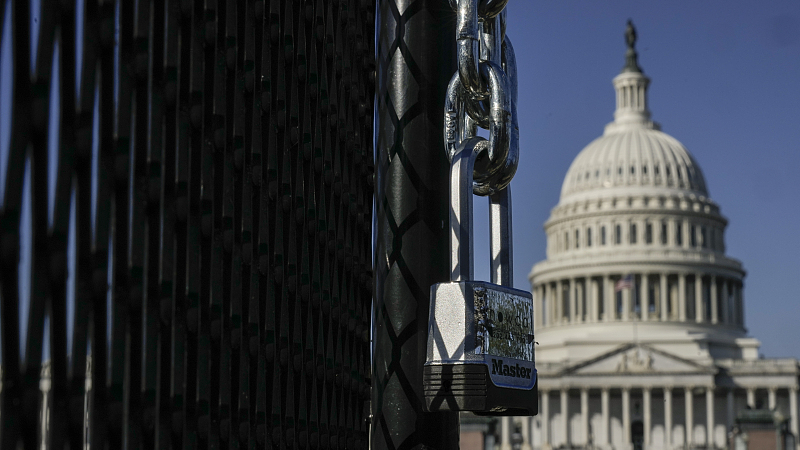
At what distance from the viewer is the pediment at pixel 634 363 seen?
353 feet

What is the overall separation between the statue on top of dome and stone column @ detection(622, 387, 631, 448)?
4341 cm

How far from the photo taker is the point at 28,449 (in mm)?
2348

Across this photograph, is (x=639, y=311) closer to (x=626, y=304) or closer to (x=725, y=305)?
(x=626, y=304)

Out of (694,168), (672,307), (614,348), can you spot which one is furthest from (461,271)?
(694,168)

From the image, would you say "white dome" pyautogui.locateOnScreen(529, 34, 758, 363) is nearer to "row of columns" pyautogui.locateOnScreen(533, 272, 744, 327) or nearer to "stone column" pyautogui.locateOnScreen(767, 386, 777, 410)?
"row of columns" pyautogui.locateOnScreen(533, 272, 744, 327)

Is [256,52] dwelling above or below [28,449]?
above

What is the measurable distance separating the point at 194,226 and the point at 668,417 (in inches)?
4229

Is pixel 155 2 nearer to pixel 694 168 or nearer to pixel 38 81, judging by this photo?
pixel 38 81

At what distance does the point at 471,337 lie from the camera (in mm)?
2658

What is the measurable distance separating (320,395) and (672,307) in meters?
120

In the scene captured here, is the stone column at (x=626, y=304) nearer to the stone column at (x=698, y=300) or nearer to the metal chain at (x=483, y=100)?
the stone column at (x=698, y=300)

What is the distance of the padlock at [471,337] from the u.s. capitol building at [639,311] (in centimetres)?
9813

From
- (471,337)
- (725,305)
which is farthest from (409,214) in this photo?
(725,305)

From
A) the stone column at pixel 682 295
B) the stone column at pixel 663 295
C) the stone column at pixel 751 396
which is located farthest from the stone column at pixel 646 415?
the stone column at pixel 682 295
